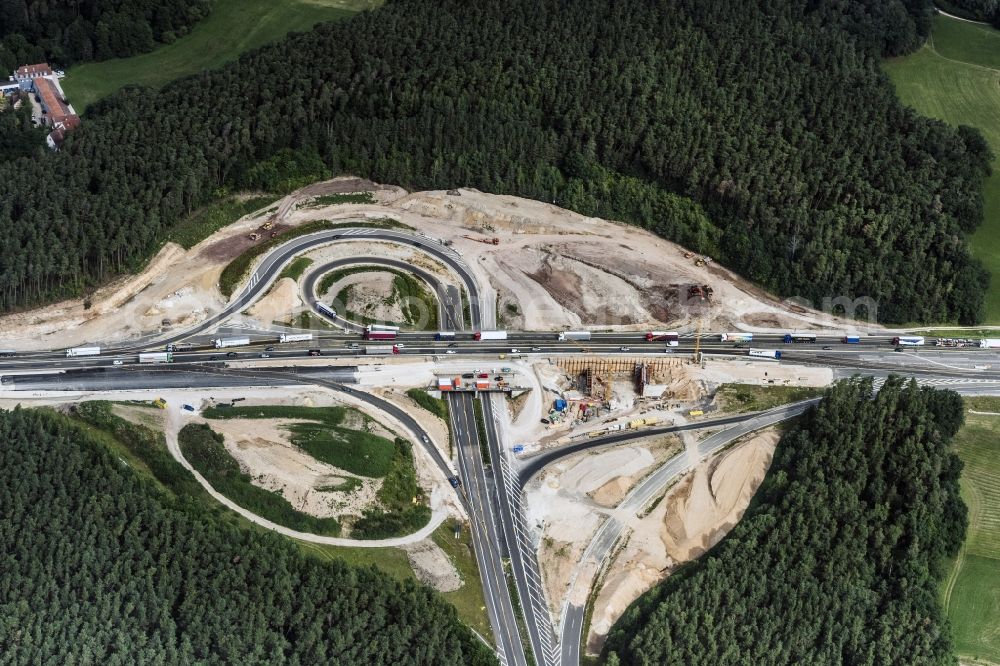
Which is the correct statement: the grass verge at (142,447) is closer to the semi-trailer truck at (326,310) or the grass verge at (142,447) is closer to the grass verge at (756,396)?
the semi-trailer truck at (326,310)

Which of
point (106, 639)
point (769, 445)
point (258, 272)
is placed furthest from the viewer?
point (258, 272)

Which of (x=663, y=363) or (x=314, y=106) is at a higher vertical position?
(x=314, y=106)

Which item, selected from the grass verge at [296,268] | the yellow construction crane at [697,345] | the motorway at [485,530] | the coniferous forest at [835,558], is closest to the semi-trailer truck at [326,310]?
the grass verge at [296,268]

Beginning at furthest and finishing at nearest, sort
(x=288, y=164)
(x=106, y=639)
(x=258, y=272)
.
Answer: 1. (x=288, y=164)
2. (x=258, y=272)
3. (x=106, y=639)

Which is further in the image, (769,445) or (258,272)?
(258,272)

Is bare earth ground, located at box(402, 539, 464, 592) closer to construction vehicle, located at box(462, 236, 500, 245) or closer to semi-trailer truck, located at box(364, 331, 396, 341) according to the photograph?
semi-trailer truck, located at box(364, 331, 396, 341)

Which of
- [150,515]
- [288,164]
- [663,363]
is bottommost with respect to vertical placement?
[150,515]

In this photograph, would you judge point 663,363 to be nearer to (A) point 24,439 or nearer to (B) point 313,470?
(B) point 313,470

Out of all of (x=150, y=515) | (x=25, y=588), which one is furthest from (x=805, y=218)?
(x=25, y=588)

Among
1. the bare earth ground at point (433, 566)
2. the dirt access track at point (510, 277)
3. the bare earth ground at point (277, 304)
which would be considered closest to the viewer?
the bare earth ground at point (433, 566)
